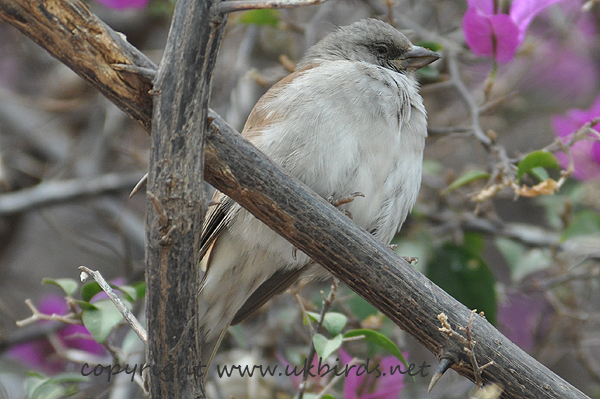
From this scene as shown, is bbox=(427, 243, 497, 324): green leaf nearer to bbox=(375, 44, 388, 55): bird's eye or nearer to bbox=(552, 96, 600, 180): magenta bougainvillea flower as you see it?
bbox=(552, 96, 600, 180): magenta bougainvillea flower

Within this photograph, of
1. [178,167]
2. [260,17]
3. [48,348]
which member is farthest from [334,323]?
[48,348]

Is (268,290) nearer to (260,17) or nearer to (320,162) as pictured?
(320,162)

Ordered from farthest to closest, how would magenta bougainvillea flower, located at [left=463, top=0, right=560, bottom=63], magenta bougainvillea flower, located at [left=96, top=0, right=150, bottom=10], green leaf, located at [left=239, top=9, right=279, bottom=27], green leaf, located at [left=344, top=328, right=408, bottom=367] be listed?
magenta bougainvillea flower, located at [left=96, top=0, right=150, bottom=10] → green leaf, located at [left=239, top=9, right=279, bottom=27] → magenta bougainvillea flower, located at [left=463, top=0, right=560, bottom=63] → green leaf, located at [left=344, top=328, right=408, bottom=367]

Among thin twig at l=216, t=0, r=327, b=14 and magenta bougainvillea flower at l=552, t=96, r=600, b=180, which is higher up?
thin twig at l=216, t=0, r=327, b=14

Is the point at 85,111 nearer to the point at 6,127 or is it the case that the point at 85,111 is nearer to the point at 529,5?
the point at 6,127

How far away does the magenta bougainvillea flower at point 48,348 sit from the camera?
3.27 metres

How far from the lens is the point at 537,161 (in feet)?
7.38

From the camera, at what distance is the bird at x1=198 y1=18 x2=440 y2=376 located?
89.3 inches

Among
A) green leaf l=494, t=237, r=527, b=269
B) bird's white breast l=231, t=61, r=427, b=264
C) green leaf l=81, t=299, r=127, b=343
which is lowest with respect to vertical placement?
green leaf l=494, t=237, r=527, b=269

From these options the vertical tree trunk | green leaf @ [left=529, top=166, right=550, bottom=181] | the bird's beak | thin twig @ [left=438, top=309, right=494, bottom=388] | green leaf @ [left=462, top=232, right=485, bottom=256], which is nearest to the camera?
the vertical tree trunk

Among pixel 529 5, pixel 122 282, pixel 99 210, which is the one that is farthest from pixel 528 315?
pixel 99 210

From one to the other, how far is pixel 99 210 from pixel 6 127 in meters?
1.34

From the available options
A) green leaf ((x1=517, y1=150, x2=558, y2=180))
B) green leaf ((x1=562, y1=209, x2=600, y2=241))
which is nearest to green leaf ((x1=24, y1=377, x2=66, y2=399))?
green leaf ((x1=517, y1=150, x2=558, y2=180))

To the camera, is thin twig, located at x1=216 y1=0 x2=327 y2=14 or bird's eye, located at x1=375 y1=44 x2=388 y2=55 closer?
thin twig, located at x1=216 y1=0 x2=327 y2=14
